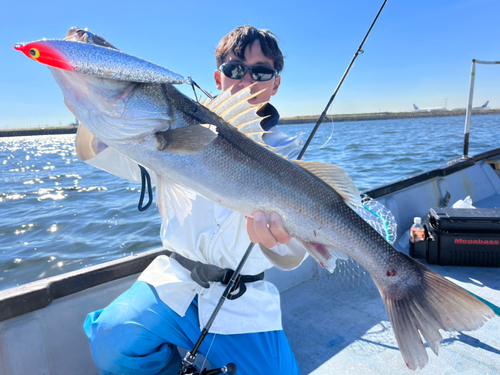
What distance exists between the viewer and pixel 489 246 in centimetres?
448

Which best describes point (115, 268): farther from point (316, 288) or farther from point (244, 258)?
point (316, 288)

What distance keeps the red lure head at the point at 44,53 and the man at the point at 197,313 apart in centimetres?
122

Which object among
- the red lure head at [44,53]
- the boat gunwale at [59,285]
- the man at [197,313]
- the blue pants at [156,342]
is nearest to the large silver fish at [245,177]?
the red lure head at [44,53]

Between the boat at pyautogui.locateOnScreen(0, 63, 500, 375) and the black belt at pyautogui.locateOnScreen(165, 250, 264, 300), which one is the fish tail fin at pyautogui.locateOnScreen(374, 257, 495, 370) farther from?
the boat at pyautogui.locateOnScreen(0, 63, 500, 375)

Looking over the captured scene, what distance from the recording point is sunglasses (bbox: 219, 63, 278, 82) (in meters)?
2.79

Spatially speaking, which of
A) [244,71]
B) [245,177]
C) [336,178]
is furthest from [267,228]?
[244,71]

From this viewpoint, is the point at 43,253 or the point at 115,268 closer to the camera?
the point at 115,268

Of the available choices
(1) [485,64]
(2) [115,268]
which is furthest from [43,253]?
Result: (1) [485,64]

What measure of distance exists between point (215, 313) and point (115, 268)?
129cm

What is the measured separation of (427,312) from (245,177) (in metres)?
1.35

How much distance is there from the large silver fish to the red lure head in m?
0.14

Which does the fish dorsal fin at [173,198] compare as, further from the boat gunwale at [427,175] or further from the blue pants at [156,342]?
the boat gunwale at [427,175]

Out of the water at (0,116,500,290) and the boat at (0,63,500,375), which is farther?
the water at (0,116,500,290)

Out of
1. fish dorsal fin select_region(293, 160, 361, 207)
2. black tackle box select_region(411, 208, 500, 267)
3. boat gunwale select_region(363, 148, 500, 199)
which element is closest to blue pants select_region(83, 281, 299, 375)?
fish dorsal fin select_region(293, 160, 361, 207)
